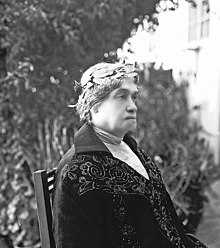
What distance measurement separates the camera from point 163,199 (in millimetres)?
1033

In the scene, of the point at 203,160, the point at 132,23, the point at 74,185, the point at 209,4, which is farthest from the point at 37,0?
the point at 203,160

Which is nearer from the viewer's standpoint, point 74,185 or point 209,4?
point 74,185

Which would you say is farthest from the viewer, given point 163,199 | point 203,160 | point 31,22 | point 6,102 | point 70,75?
point 203,160

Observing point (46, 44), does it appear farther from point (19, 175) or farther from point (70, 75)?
point (19, 175)

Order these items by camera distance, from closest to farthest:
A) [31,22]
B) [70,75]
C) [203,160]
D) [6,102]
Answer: [70,75] < [31,22] < [6,102] < [203,160]

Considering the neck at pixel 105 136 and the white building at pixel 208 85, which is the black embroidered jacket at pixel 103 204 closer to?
the neck at pixel 105 136

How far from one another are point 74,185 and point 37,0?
101cm

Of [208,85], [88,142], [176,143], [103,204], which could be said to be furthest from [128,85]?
[208,85]

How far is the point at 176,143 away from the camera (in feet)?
10.5

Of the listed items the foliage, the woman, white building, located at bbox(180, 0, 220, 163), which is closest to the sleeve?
the woman

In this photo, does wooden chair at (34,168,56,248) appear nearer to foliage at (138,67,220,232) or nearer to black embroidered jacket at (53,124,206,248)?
black embroidered jacket at (53,124,206,248)

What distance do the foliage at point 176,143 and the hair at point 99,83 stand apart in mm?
1562

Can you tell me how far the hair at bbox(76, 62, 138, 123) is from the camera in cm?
93

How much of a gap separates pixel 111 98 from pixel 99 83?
1.8 inches
